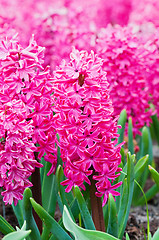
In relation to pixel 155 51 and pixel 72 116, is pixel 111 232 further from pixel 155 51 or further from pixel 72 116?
pixel 155 51

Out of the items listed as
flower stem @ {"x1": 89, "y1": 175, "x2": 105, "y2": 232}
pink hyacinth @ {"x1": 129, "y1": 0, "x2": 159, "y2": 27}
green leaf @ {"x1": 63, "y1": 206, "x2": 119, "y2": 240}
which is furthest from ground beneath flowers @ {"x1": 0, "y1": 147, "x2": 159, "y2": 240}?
pink hyacinth @ {"x1": 129, "y1": 0, "x2": 159, "y2": 27}

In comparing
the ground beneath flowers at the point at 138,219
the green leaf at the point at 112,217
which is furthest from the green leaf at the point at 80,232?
the ground beneath flowers at the point at 138,219

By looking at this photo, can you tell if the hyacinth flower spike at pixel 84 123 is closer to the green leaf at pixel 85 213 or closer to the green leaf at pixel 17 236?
the green leaf at pixel 85 213

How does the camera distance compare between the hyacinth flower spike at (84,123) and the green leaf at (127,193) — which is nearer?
the hyacinth flower spike at (84,123)

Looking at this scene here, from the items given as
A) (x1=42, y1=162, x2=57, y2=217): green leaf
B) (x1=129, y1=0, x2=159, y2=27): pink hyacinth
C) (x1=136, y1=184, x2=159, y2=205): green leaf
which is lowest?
(x1=136, y1=184, x2=159, y2=205): green leaf

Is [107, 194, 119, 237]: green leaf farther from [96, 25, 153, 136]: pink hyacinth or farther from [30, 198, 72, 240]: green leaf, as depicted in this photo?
[96, 25, 153, 136]: pink hyacinth

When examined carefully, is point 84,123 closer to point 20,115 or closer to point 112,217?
point 20,115
